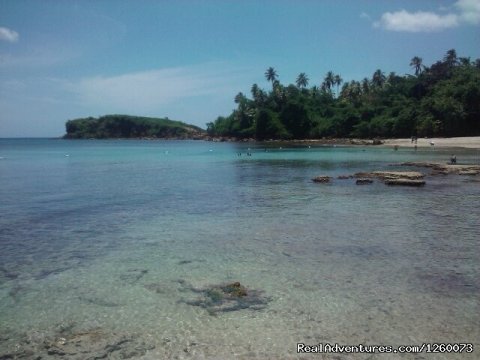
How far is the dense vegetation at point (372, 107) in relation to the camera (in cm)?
8539

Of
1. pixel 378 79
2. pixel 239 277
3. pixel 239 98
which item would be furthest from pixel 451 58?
pixel 239 277

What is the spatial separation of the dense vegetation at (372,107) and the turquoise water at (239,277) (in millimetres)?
74977

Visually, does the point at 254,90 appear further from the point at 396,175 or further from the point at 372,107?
the point at 396,175

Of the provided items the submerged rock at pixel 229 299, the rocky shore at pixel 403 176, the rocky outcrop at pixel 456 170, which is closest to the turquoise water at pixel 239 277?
the submerged rock at pixel 229 299

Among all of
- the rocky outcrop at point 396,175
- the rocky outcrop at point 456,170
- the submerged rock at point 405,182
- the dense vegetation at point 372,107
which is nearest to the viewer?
the submerged rock at point 405,182

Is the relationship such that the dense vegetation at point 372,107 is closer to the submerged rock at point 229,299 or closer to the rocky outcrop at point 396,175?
the rocky outcrop at point 396,175

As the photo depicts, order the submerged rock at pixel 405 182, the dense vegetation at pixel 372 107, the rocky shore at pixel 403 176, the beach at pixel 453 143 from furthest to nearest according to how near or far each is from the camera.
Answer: the dense vegetation at pixel 372 107 → the beach at pixel 453 143 → the rocky shore at pixel 403 176 → the submerged rock at pixel 405 182

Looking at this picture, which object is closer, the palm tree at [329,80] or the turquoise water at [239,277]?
the turquoise water at [239,277]

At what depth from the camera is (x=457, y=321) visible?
7699 millimetres

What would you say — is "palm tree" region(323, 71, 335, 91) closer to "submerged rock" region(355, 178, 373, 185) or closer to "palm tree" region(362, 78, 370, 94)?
"palm tree" region(362, 78, 370, 94)

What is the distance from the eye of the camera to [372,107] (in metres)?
116

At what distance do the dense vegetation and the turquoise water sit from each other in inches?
2952

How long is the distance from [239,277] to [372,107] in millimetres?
115167

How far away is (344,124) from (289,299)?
386 ft
